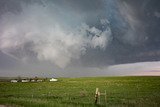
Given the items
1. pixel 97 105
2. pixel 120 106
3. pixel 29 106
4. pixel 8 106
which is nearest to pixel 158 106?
pixel 120 106

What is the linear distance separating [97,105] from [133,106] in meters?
4.18

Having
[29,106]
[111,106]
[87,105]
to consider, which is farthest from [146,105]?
[29,106]

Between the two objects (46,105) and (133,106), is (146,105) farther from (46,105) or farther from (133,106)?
(46,105)

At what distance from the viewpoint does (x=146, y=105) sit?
31953mm

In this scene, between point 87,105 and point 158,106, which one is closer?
point 158,106

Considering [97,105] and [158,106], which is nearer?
[158,106]

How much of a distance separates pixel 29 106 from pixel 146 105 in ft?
41.8

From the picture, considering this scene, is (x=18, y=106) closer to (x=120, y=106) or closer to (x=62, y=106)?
(x=62, y=106)

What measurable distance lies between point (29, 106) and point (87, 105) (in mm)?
6499

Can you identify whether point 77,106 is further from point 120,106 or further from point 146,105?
point 146,105

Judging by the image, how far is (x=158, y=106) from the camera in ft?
102

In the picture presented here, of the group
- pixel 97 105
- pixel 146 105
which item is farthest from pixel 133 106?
pixel 97 105

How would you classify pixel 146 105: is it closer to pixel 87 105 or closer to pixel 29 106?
pixel 87 105

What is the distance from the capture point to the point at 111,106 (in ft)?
107
